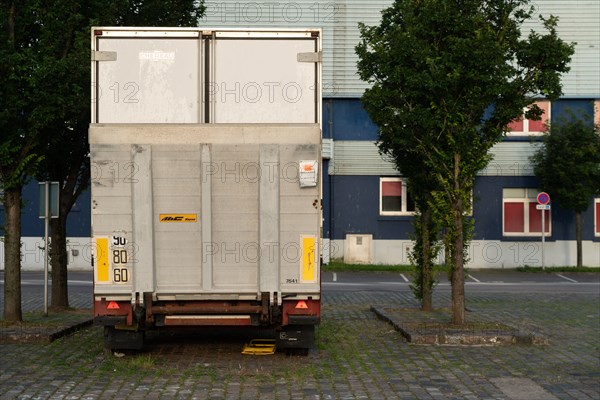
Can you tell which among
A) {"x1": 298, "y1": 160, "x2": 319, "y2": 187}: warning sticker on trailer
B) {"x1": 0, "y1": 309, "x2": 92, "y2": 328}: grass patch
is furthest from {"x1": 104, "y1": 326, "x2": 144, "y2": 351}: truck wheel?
{"x1": 0, "y1": 309, "x2": 92, "y2": 328}: grass patch

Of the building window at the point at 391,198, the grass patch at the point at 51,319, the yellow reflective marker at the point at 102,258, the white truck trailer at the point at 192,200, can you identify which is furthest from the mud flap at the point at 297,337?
the building window at the point at 391,198

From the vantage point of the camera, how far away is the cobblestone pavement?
957 centimetres

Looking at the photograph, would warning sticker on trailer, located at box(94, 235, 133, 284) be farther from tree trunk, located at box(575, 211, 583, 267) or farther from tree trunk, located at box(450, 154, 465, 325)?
tree trunk, located at box(575, 211, 583, 267)

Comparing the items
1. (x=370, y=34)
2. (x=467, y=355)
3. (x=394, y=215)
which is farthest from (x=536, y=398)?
(x=394, y=215)

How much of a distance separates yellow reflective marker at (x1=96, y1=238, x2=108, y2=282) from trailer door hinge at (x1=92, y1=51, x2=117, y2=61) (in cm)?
224

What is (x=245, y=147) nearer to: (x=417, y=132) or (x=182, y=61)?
(x=182, y=61)

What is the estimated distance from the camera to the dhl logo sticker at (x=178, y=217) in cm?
1128

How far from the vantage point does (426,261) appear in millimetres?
17938

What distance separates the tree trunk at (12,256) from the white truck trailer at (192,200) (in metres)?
4.04

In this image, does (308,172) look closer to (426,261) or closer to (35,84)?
(35,84)

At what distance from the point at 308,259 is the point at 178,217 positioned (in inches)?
65.4

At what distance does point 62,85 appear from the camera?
14.3 meters

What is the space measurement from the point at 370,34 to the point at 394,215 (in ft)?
76.8

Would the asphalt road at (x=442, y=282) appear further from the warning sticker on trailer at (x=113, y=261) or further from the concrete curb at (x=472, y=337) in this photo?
the warning sticker on trailer at (x=113, y=261)
